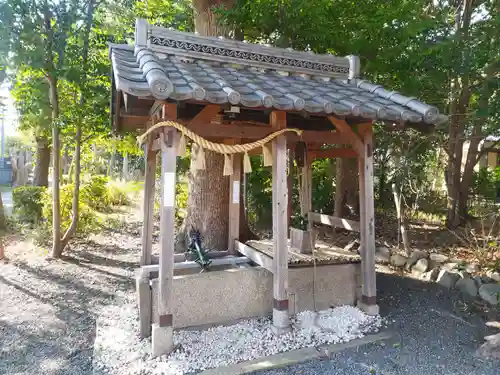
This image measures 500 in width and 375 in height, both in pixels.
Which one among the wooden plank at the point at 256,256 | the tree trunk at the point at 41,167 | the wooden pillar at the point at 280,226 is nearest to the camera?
the wooden pillar at the point at 280,226

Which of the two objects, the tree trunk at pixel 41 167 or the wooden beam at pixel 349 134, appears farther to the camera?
the tree trunk at pixel 41 167

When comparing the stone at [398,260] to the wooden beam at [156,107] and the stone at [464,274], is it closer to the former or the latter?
the stone at [464,274]

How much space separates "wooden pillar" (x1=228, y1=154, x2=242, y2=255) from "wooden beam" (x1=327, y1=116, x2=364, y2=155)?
1.63m

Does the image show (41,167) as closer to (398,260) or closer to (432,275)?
(398,260)

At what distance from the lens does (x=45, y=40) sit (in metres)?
5.72

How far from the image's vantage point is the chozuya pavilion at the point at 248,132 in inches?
129

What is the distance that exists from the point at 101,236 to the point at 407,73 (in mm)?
7654

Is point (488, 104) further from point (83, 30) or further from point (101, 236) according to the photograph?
point (101, 236)

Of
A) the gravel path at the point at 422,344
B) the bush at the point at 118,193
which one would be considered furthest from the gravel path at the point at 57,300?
the bush at the point at 118,193

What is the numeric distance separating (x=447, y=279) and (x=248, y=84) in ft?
13.8

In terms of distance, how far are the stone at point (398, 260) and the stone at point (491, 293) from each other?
54.0 inches

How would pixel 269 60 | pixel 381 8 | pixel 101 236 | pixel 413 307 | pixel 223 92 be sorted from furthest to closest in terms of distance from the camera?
pixel 101 236 < pixel 381 8 < pixel 413 307 < pixel 269 60 < pixel 223 92

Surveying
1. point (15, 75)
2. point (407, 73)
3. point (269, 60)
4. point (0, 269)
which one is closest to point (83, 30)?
point (15, 75)

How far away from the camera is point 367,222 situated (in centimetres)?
412
